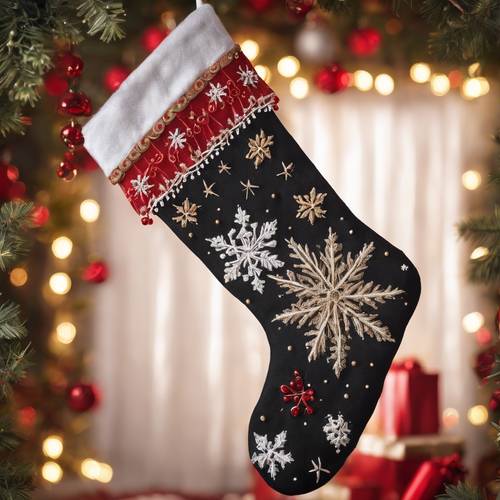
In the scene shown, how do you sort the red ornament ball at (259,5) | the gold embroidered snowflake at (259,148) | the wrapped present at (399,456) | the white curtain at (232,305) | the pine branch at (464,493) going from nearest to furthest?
the pine branch at (464,493)
the gold embroidered snowflake at (259,148)
the wrapped present at (399,456)
the red ornament ball at (259,5)
the white curtain at (232,305)

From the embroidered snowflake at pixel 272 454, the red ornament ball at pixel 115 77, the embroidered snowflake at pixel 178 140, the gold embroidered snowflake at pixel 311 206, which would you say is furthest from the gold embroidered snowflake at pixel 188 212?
the red ornament ball at pixel 115 77

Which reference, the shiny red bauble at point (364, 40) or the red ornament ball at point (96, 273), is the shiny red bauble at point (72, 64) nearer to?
the red ornament ball at point (96, 273)

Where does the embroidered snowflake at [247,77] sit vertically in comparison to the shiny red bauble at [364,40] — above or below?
below

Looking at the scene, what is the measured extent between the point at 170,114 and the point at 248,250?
34cm

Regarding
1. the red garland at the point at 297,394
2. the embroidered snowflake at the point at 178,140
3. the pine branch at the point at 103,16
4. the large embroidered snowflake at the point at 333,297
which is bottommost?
the red garland at the point at 297,394

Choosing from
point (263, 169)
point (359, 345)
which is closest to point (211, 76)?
point (263, 169)

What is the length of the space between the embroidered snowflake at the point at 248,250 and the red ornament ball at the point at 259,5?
1.11 meters

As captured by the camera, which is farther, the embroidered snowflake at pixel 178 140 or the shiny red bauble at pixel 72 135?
the shiny red bauble at pixel 72 135

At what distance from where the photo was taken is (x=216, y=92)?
5.04 ft

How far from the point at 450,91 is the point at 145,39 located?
1.06 metres

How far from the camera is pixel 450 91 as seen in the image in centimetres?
250

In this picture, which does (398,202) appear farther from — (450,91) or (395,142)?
(450,91)

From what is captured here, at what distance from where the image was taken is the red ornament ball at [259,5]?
2372mm

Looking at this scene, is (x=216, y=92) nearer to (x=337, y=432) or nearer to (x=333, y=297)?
(x=333, y=297)
